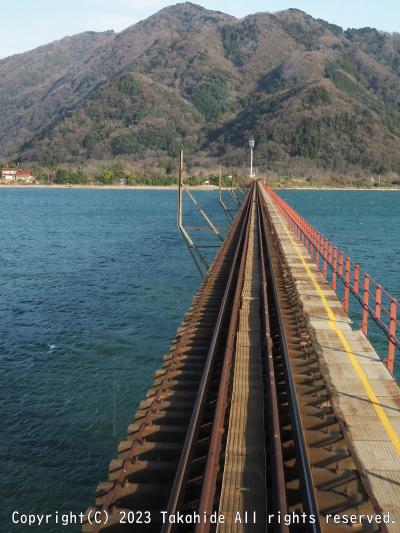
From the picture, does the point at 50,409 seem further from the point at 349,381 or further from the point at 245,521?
the point at 245,521

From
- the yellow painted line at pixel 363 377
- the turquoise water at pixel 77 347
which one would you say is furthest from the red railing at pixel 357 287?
the turquoise water at pixel 77 347

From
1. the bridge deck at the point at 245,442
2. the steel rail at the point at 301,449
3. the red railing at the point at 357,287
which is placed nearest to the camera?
the steel rail at the point at 301,449

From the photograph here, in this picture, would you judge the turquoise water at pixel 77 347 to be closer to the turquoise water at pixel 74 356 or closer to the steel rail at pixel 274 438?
the turquoise water at pixel 74 356

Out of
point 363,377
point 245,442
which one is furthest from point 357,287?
point 245,442

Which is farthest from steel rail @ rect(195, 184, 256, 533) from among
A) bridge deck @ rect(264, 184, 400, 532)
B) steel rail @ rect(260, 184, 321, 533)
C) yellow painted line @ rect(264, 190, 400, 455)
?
yellow painted line @ rect(264, 190, 400, 455)

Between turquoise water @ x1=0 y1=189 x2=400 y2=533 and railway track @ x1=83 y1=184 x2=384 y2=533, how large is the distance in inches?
141

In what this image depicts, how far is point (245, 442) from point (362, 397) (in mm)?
3075

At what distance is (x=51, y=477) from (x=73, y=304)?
17.7 m

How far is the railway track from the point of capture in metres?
6.75

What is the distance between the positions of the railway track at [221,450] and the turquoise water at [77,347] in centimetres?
359

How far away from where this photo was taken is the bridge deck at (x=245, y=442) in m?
6.98

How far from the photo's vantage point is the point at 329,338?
45.8ft

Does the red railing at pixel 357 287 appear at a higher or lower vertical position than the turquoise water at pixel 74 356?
higher

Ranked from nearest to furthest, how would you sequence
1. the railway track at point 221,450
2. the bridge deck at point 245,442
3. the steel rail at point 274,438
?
the steel rail at point 274,438 < the railway track at point 221,450 < the bridge deck at point 245,442
